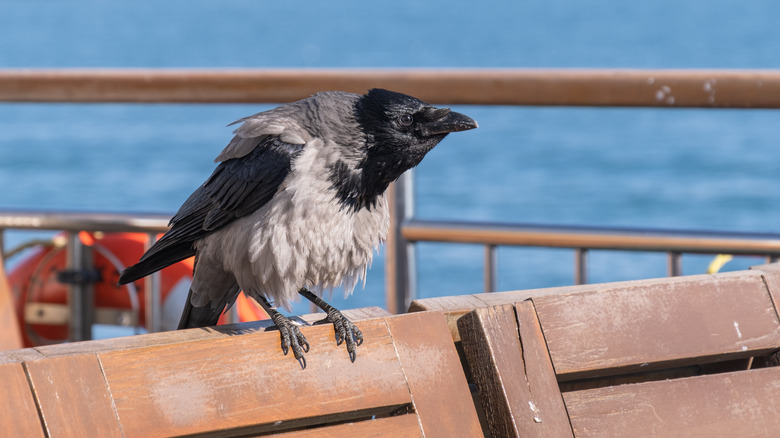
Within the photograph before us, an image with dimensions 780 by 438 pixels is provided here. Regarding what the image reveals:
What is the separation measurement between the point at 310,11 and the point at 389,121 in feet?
337

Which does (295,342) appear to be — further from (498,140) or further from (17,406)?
(498,140)

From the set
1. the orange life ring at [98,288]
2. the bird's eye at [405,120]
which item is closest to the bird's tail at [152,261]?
the bird's eye at [405,120]

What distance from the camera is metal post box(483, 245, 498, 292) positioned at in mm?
2785

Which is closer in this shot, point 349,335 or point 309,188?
point 349,335

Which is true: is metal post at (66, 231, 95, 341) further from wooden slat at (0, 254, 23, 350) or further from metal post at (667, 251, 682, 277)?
metal post at (667, 251, 682, 277)

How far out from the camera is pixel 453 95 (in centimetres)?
274

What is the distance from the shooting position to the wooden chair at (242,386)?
4.37 feet

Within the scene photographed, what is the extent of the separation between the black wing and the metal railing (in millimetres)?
810

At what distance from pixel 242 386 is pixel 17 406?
32 cm

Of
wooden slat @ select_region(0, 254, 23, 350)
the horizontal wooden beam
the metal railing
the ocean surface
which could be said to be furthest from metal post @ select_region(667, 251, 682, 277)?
wooden slat @ select_region(0, 254, 23, 350)

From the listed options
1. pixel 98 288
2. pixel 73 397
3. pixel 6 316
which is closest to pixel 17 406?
pixel 73 397

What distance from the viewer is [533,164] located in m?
31.6

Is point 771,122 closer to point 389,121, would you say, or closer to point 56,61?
point 389,121

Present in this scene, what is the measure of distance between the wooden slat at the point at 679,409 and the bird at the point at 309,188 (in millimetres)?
513
